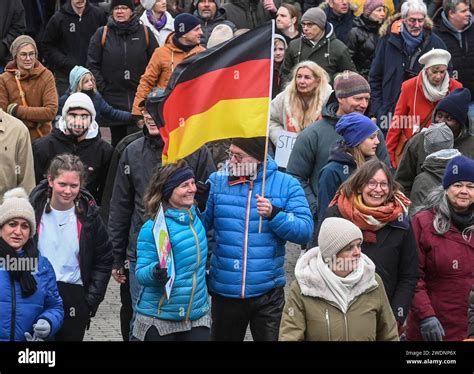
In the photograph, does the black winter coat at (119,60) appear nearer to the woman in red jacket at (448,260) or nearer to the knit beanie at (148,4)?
the knit beanie at (148,4)

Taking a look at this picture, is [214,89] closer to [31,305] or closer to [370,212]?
[370,212]

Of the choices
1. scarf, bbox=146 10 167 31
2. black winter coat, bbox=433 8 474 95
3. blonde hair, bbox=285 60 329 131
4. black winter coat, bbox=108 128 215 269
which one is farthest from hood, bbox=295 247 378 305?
scarf, bbox=146 10 167 31

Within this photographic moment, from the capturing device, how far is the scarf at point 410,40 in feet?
54.8

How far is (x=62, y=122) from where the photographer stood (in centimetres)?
1393

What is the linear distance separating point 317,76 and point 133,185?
265 centimetres

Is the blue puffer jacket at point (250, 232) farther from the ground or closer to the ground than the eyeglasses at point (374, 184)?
closer to the ground

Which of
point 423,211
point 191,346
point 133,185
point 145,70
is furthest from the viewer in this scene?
point 145,70

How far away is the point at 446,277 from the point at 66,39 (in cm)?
825

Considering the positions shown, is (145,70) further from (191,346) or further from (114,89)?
(191,346)

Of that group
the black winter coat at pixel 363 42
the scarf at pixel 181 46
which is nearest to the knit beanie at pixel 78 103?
the scarf at pixel 181 46

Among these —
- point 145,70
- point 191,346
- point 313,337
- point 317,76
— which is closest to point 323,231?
point 313,337

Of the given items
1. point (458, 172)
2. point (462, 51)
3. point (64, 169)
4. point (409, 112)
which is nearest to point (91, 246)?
point (64, 169)

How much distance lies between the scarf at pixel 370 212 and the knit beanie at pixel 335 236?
84 centimetres

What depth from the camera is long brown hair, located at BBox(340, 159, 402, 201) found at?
10930 mm
